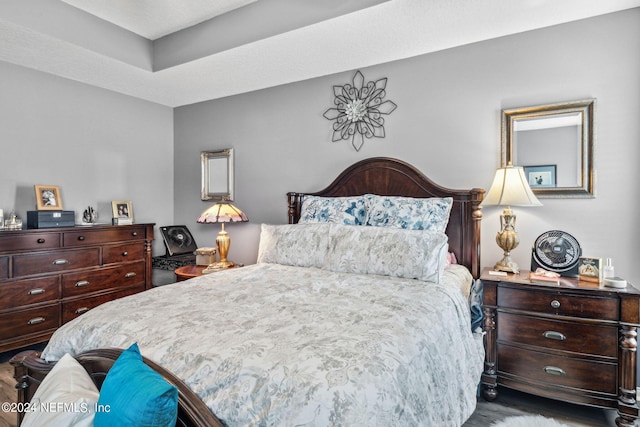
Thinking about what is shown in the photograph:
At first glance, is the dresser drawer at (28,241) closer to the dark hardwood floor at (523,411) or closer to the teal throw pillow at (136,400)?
the dark hardwood floor at (523,411)

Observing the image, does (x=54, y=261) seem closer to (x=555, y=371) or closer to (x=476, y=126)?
(x=476, y=126)

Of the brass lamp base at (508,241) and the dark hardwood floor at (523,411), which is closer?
the dark hardwood floor at (523,411)

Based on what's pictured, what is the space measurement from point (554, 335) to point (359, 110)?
2.20 metres

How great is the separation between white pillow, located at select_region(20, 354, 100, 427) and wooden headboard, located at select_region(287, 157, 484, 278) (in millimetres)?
2279

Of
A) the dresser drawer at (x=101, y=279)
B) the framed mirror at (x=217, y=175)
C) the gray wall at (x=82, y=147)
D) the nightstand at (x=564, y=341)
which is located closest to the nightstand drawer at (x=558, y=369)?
the nightstand at (x=564, y=341)

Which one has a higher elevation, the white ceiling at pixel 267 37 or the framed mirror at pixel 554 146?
the white ceiling at pixel 267 37

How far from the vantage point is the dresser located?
2.70m

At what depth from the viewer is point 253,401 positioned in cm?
97

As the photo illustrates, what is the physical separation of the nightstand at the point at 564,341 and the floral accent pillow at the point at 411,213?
1.59 ft

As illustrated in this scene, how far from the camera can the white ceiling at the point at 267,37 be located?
220 cm

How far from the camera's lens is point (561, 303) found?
1.99 m

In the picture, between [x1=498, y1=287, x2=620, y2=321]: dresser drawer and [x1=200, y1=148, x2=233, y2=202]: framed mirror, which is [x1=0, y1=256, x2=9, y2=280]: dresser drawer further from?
[x1=498, y1=287, x2=620, y2=321]: dresser drawer

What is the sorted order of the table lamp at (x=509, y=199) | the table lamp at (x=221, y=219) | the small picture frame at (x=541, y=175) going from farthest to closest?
the table lamp at (x=221, y=219)
the small picture frame at (x=541, y=175)
the table lamp at (x=509, y=199)

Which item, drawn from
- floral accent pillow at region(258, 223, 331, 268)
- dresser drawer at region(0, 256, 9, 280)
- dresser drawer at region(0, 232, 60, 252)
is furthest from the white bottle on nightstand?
dresser drawer at region(0, 256, 9, 280)
